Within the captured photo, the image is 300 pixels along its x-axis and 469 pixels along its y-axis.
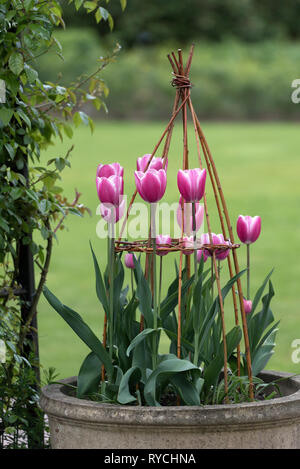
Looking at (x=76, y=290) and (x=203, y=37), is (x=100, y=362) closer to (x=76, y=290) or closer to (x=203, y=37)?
(x=76, y=290)

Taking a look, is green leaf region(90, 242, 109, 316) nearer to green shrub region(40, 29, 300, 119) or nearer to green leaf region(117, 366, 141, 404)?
green leaf region(117, 366, 141, 404)

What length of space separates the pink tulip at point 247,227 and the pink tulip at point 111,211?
32cm

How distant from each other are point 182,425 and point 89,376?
0.34 meters

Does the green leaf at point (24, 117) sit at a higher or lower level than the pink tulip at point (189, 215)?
higher

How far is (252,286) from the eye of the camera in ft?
21.6

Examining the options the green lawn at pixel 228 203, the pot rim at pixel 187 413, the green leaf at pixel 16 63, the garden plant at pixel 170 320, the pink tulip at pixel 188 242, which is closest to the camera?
the pot rim at pixel 187 413

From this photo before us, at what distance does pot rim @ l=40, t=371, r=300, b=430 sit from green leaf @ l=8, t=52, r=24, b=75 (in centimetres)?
89

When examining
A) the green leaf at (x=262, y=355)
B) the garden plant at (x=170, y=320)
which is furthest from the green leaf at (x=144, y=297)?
the green leaf at (x=262, y=355)

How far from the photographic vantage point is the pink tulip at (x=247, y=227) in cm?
214

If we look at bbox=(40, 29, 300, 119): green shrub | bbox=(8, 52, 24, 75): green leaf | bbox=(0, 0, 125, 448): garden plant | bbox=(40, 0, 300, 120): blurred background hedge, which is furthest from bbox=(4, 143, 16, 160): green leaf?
bbox=(40, 29, 300, 119): green shrub

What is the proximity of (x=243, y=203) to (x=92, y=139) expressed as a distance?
5.50m

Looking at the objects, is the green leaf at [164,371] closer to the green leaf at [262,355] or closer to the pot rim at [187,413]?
the pot rim at [187,413]

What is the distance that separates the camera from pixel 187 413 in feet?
6.03

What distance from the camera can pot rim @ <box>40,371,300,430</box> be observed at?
183 centimetres
